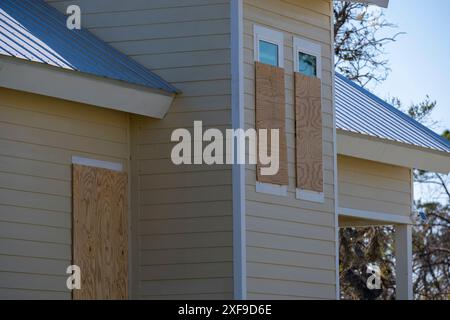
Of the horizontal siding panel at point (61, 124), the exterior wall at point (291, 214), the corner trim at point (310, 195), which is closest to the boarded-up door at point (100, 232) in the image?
the horizontal siding panel at point (61, 124)

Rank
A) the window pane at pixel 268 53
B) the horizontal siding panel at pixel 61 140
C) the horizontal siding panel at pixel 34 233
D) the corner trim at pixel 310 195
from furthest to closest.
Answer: the corner trim at pixel 310 195, the window pane at pixel 268 53, the horizontal siding panel at pixel 61 140, the horizontal siding panel at pixel 34 233

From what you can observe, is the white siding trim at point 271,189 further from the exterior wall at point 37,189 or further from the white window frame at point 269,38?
the exterior wall at point 37,189

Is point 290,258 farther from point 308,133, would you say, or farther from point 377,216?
point 377,216

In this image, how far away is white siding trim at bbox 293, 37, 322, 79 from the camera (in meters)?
17.9

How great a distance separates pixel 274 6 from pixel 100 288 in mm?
4712

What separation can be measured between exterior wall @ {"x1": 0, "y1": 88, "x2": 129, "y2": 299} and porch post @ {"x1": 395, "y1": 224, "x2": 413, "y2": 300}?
7406 millimetres

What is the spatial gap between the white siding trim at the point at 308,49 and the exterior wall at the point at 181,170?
141 cm

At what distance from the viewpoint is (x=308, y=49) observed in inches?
714

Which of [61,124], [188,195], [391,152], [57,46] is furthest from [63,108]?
[391,152]

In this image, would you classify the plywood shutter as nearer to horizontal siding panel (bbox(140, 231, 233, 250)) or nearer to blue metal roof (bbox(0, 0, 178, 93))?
horizontal siding panel (bbox(140, 231, 233, 250))

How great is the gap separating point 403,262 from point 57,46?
27.3 feet

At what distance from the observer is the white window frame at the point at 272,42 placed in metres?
17.0

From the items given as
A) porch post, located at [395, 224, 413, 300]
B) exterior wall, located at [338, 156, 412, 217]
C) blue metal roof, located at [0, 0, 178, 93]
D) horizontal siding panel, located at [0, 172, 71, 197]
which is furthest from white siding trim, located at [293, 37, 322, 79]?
porch post, located at [395, 224, 413, 300]

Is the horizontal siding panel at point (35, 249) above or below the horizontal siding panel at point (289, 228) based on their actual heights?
below
